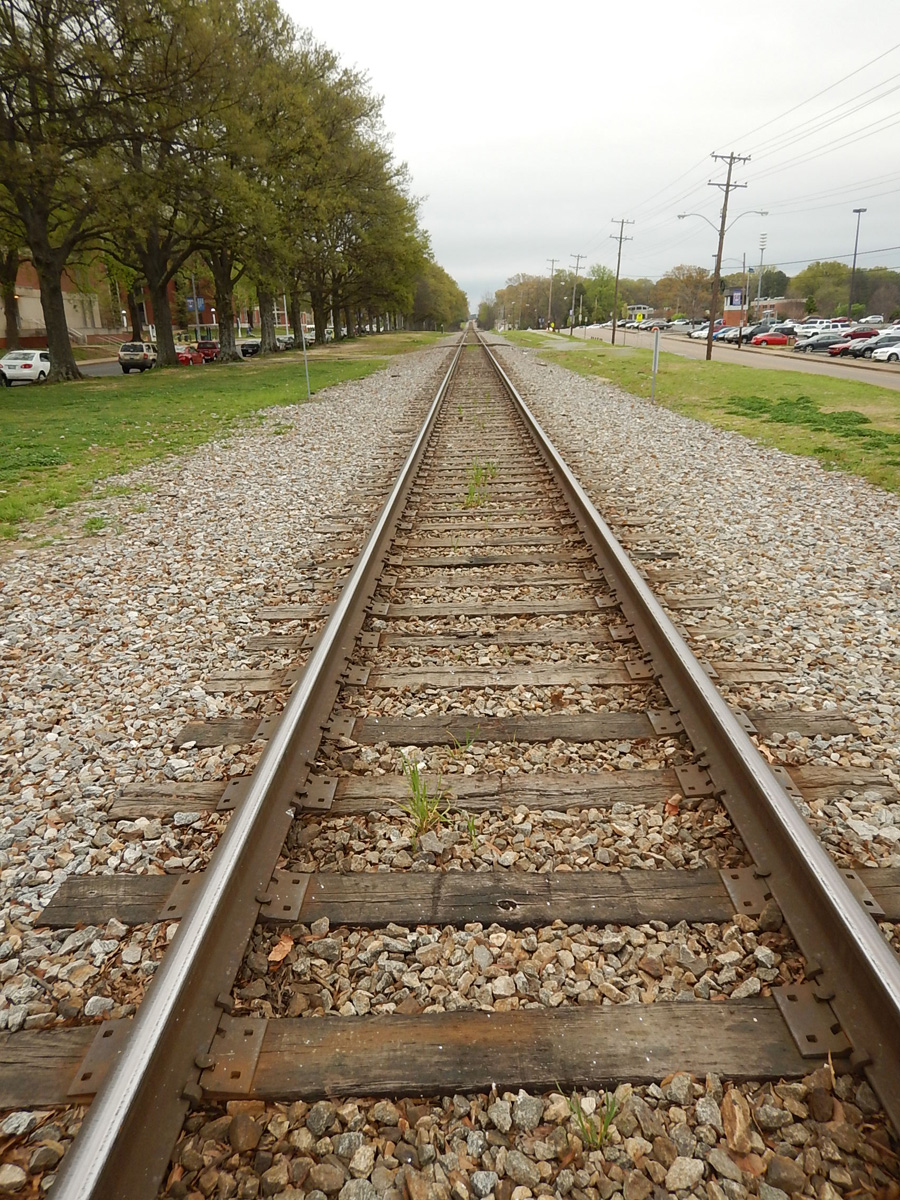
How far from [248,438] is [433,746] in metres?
11.2

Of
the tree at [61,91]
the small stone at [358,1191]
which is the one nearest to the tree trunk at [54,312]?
the tree at [61,91]

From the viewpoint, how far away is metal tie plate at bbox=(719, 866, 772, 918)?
8.27 ft

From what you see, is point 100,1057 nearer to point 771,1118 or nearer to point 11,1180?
point 11,1180

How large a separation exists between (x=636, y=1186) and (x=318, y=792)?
1.78 meters

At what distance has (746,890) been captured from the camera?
2.59m

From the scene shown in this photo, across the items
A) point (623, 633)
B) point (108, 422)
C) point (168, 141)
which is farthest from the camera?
point (168, 141)

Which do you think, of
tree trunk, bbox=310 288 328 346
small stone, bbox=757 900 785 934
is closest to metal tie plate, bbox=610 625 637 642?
small stone, bbox=757 900 785 934

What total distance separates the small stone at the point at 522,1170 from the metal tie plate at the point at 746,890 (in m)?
1.07

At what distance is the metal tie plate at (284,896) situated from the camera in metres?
2.53

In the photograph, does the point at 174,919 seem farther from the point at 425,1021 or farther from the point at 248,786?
the point at 425,1021

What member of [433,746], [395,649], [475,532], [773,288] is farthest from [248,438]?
[773,288]

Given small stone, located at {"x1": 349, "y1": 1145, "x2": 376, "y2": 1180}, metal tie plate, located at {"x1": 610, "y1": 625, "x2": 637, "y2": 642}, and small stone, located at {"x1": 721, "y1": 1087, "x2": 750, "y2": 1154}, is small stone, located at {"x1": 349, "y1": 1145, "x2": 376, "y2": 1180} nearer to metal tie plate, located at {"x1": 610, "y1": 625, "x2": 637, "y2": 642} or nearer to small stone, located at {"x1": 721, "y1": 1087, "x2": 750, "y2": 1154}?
small stone, located at {"x1": 721, "y1": 1087, "x2": 750, "y2": 1154}

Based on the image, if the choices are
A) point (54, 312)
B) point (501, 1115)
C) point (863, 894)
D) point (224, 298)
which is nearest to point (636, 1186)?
point (501, 1115)

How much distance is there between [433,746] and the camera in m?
3.58
